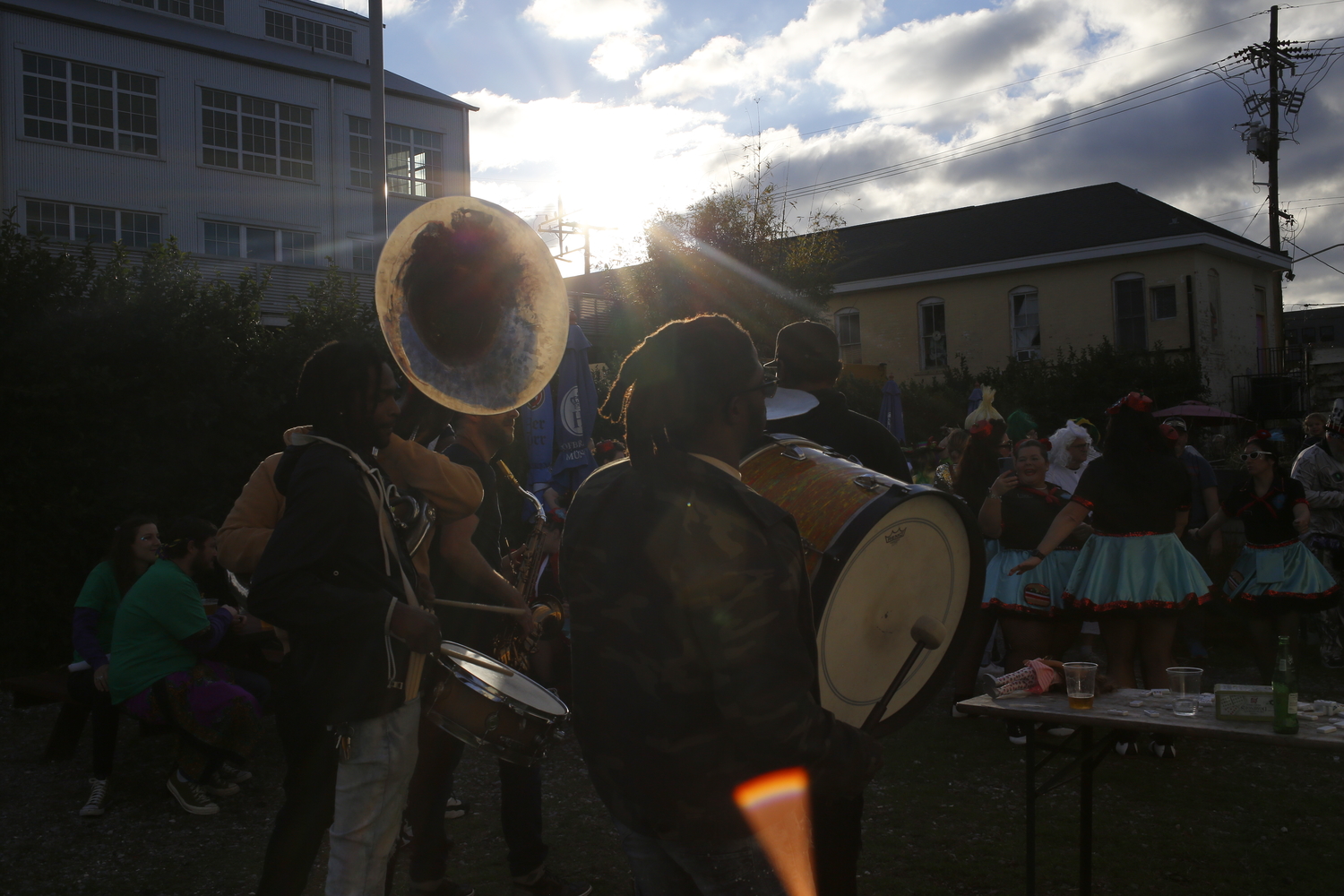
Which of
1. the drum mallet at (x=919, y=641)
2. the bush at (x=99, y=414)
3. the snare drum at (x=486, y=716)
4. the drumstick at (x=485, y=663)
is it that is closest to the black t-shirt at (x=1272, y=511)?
the drum mallet at (x=919, y=641)

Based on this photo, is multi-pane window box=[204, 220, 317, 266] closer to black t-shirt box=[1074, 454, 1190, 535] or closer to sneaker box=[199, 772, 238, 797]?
sneaker box=[199, 772, 238, 797]

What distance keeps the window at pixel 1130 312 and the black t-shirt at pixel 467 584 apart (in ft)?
86.3

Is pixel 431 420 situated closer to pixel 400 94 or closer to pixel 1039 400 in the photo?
pixel 1039 400

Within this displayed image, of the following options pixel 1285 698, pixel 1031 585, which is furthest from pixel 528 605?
pixel 1031 585

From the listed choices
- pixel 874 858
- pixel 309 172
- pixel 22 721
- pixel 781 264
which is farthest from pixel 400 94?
pixel 874 858

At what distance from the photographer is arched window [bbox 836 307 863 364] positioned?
31.5 m

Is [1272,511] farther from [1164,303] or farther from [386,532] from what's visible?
[1164,303]

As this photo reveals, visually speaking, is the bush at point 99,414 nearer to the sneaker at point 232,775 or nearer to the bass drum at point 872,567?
the sneaker at point 232,775

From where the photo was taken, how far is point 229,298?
10.5m

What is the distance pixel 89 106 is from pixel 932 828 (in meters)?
24.6

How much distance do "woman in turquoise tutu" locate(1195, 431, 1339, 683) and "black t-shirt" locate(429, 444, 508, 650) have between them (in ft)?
18.6

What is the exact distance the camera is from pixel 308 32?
27.4 metres

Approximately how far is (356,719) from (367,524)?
543 mm

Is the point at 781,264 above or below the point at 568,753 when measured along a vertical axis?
above
